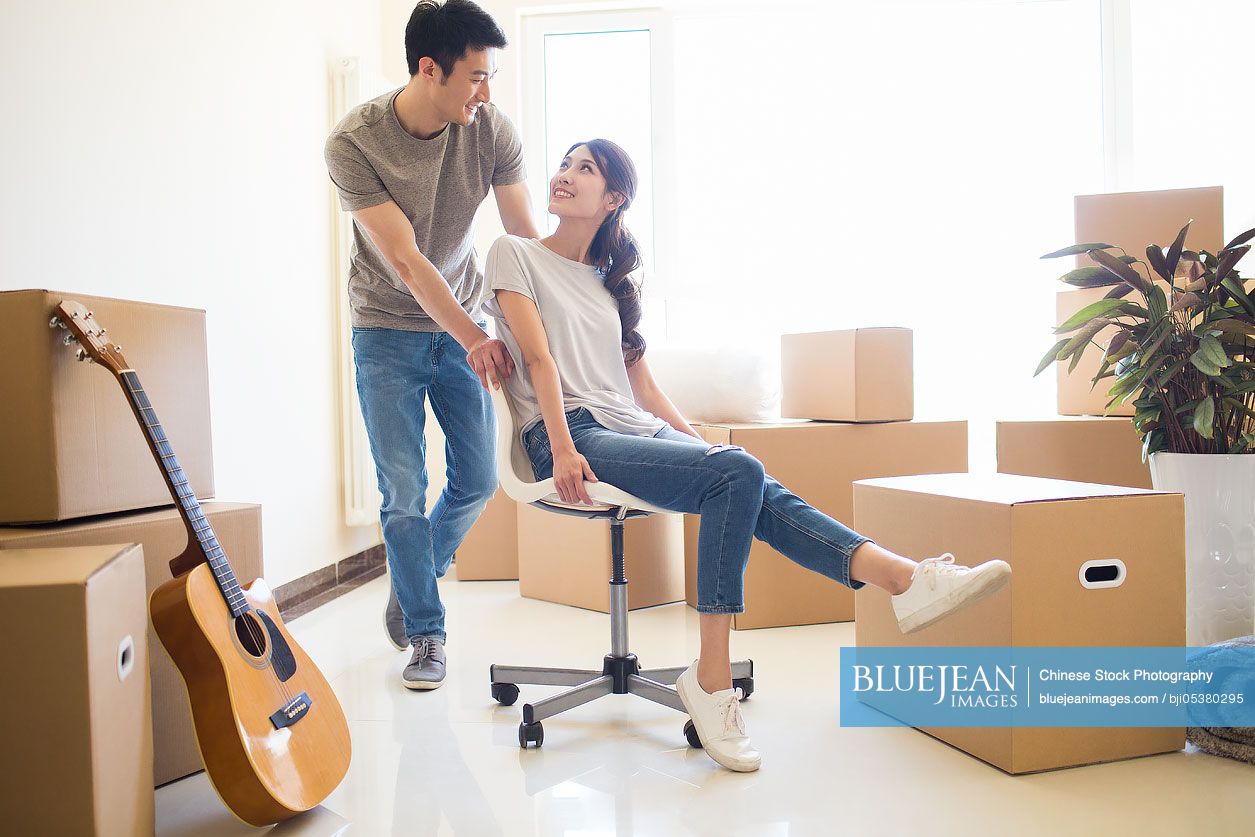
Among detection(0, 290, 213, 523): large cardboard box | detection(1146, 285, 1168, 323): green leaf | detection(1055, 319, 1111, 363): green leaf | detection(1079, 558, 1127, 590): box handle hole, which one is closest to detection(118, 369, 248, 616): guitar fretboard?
detection(0, 290, 213, 523): large cardboard box

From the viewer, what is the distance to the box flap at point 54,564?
42.8 inches

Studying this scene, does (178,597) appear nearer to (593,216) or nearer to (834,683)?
(593,216)

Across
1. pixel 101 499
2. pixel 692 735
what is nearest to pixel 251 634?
pixel 101 499

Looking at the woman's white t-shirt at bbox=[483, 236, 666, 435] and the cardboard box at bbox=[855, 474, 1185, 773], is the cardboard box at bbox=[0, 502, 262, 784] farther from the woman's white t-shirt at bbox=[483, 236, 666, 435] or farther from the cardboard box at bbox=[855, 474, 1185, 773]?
the cardboard box at bbox=[855, 474, 1185, 773]

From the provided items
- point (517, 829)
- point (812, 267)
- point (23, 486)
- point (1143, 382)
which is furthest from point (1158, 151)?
point (23, 486)

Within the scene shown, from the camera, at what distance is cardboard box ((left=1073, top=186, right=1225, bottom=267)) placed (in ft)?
8.57

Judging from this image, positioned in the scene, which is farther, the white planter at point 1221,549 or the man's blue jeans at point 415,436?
the man's blue jeans at point 415,436

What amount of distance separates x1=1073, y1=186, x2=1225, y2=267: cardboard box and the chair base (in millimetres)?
1703

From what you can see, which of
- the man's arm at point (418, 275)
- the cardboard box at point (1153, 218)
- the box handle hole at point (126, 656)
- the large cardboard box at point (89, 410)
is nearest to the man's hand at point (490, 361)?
the man's arm at point (418, 275)

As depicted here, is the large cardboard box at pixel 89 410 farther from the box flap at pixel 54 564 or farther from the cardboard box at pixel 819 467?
the cardboard box at pixel 819 467

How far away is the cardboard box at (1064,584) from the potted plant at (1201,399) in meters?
0.47

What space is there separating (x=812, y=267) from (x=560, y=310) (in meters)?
1.97

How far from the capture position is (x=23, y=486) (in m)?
1.36

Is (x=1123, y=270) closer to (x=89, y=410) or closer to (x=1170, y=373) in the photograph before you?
(x=1170, y=373)
